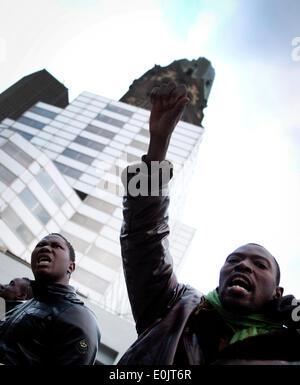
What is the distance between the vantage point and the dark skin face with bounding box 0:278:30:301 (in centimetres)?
420

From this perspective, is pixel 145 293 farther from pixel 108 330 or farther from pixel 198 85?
pixel 198 85

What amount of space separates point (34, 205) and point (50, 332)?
20.4m

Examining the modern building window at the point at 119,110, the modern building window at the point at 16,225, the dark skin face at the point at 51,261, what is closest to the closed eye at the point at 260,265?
the dark skin face at the point at 51,261

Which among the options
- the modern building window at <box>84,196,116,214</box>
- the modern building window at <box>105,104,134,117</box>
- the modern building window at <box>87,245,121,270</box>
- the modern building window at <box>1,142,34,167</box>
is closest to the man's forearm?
the modern building window at <box>1,142,34,167</box>

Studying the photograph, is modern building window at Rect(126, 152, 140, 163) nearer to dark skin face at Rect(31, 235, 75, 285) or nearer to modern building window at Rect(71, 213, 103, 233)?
modern building window at Rect(71, 213, 103, 233)

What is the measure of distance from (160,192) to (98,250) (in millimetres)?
24321

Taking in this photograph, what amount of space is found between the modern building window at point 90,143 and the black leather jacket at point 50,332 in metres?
30.6

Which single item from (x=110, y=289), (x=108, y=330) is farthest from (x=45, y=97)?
(x=108, y=330)

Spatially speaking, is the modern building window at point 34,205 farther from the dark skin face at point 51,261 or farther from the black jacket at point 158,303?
the black jacket at point 158,303

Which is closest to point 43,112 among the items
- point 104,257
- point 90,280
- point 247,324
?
point 104,257

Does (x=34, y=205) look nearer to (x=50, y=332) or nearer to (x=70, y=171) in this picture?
(x=70, y=171)

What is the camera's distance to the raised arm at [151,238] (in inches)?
67.7
